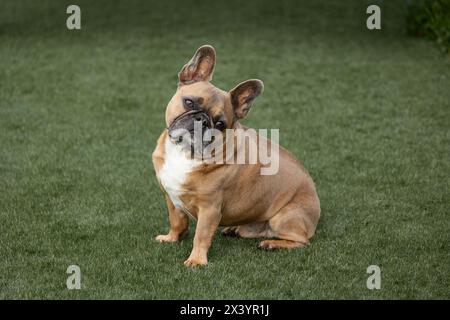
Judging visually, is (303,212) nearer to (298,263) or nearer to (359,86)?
(298,263)

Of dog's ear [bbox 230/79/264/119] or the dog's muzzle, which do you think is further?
dog's ear [bbox 230/79/264/119]

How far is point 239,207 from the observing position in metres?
4.59

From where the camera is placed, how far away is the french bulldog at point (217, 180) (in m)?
4.26

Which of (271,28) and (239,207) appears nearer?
(239,207)

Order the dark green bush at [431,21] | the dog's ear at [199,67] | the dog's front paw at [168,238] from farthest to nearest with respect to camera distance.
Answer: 1. the dark green bush at [431,21]
2. the dog's front paw at [168,238]
3. the dog's ear at [199,67]

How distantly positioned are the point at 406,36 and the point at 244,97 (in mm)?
7031

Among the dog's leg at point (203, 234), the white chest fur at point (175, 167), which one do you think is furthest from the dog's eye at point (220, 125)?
the dog's leg at point (203, 234)

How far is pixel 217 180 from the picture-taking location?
14.4 feet

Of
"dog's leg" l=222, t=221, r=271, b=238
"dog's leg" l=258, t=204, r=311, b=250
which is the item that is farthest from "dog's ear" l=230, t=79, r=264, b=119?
"dog's leg" l=222, t=221, r=271, b=238

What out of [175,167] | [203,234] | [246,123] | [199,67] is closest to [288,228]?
[203,234]

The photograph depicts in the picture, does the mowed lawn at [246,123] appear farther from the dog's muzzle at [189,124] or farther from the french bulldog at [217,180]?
the dog's muzzle at [189,124]

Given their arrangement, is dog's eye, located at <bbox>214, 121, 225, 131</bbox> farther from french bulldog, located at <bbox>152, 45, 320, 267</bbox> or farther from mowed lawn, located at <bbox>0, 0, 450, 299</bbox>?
mowed lawn, located at <bbox>0, 0, 450, 299</bbox>

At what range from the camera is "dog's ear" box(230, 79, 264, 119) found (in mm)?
4332
